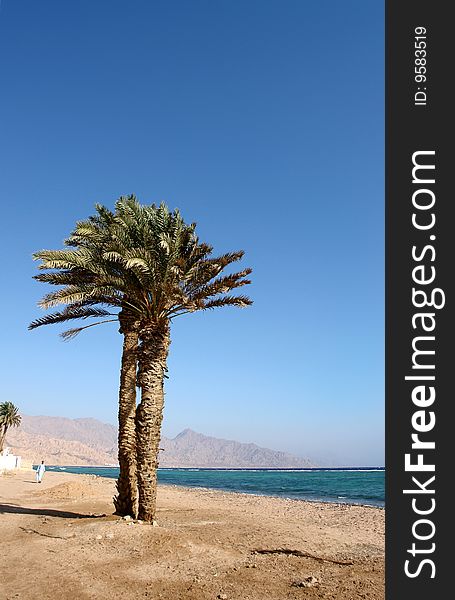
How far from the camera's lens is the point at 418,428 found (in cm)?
471

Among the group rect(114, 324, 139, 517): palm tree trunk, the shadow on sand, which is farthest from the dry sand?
rect(114, 324, 139, 517): palm tree trunk

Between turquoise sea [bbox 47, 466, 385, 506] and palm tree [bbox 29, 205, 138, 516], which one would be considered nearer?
palm tree [bbox 29, 205, 138, 516]

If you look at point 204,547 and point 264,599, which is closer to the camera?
point 264,599

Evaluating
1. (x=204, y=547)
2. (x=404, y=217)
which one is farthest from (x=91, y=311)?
(x=404, y=217)

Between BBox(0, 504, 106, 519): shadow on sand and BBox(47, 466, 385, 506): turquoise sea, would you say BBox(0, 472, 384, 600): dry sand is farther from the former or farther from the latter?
BBox(47, 466, 385, 506): turquoise sea

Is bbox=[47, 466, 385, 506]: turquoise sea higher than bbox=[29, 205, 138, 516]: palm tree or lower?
lower

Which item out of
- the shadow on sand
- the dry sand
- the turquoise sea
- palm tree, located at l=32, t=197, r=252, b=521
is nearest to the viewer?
the dry sand

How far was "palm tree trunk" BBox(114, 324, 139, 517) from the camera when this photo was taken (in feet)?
46.2

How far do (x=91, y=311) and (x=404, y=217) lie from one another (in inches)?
487

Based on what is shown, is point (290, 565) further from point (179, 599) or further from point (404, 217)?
point (404, 217)

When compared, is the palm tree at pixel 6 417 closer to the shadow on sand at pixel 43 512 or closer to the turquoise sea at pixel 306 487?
the turquoise sea at pixel 306 487

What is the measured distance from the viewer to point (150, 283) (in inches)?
541

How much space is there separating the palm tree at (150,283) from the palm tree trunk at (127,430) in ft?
2.52

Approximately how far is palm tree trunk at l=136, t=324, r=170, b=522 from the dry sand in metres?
0.98
